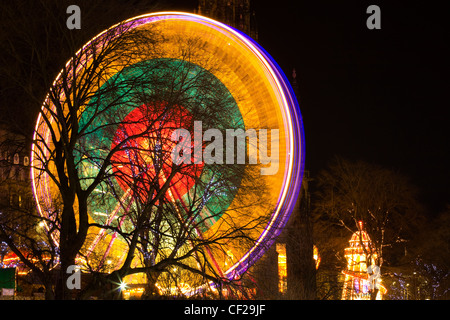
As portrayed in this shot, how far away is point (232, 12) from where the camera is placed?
54094mm

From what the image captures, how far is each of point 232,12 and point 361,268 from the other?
78.5ft

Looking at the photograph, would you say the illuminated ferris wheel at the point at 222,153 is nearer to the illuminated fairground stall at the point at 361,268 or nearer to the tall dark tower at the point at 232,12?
the illuminated fairground stall at the point at 361,268

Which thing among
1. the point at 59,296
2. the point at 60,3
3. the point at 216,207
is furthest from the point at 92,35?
the point at 216,207

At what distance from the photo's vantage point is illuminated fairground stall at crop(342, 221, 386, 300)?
3834 centimetres

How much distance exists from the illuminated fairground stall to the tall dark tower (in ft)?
67.6

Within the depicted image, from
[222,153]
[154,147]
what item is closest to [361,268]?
[222,153]

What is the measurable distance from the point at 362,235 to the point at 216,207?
21256mm

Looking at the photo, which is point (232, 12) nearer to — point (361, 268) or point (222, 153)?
point (361, 268)

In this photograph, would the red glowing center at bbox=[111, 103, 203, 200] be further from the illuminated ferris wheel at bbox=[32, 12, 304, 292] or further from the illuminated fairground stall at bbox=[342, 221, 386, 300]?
the illuminated fairground stall at bbox=[342, 221, 386, 300]

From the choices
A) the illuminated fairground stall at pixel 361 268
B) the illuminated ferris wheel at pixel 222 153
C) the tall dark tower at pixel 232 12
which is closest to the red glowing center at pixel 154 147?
the illuminated ferris wheel at pixel 222 153

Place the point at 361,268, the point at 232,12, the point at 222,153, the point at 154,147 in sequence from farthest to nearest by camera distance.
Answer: the point at 232,12 < the point at 361,268 < the point at 222,153 < the point at 154,147

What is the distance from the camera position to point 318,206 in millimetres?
42844

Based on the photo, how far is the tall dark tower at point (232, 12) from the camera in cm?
5200

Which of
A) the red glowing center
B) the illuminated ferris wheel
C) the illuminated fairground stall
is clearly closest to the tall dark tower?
the illuminated fairground stall
